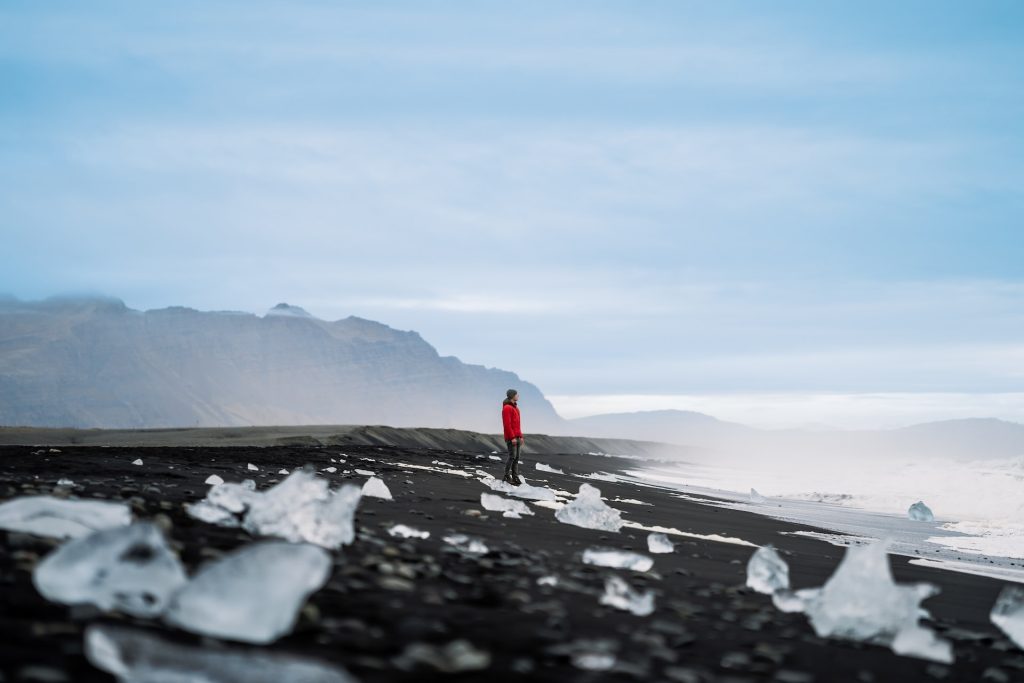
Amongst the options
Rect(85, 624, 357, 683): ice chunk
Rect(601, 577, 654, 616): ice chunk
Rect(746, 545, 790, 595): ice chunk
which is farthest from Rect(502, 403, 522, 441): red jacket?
Rect(85, 624, 357, 683): ice chunk

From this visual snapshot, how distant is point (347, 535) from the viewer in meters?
6.04

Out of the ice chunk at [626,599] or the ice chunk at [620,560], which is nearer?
the ice chunk at [626,599]

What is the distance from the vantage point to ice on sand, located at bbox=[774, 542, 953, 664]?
193 inches

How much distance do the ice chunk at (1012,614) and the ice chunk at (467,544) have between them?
3583 mm

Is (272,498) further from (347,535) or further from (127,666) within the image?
(127,666)

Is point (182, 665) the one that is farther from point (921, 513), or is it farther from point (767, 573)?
point (921, 513)

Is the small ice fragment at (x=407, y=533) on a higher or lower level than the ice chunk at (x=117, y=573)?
lower

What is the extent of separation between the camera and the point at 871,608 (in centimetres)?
502

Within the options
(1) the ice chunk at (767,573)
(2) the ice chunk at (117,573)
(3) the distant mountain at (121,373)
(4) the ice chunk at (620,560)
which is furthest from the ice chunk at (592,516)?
(3) the distant mountain at (121,373)

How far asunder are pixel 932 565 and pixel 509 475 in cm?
866

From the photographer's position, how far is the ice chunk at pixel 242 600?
3.61 meters

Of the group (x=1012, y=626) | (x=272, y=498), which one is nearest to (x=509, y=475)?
(x=272, y=498)

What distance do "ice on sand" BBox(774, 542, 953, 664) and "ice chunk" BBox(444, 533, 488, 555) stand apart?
8.21 ft

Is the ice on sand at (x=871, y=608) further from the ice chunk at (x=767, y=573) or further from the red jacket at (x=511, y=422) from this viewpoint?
the red jacket at (x=511, y=422)
